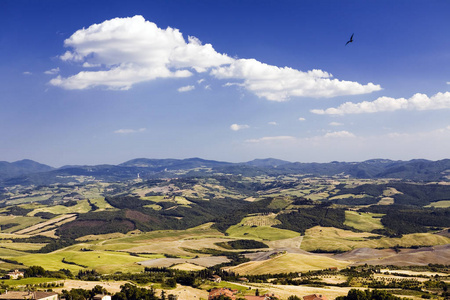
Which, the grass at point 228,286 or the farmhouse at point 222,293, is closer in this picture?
the farmhouse at point 222,293

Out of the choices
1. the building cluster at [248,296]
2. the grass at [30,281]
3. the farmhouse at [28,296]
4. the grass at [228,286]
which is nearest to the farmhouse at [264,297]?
the building cluster at [248,296]

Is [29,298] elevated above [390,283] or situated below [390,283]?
above

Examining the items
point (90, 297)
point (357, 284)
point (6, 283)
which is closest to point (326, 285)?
point (357, 284)

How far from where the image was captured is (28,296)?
117438 mm

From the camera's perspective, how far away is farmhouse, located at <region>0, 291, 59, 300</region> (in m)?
116

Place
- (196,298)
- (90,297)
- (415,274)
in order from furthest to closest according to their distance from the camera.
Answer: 1. (415,274)
2. (196,298)
3. (90,297)

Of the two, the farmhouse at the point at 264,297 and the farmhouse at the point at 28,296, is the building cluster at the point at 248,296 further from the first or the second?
the farmhouse at the point at 28,296

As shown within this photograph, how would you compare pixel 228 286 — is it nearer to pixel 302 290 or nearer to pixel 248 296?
pixel 248 296

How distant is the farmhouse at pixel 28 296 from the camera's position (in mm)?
116375

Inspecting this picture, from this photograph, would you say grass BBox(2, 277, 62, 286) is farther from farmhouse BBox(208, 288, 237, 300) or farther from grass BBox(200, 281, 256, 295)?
farmhouse BBox(208, 288, 237, 300)

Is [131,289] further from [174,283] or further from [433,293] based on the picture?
[433,293]

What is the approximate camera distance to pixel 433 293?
472 ft

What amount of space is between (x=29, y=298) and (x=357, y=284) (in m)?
128

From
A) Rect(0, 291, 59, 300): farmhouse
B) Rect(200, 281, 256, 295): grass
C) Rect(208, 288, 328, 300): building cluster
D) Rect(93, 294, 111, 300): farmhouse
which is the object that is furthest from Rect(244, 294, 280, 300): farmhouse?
Rect(0, 291, 59, 300): farmhouse
